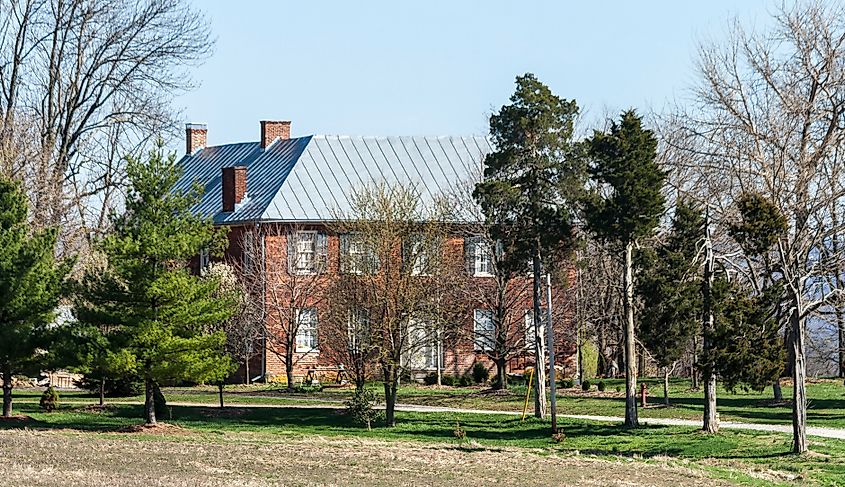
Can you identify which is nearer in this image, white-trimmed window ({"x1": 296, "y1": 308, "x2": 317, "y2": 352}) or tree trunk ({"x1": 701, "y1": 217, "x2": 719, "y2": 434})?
tree trunk ({"x1": 701, "y1": 217, "x2": 719, "y2": 434})

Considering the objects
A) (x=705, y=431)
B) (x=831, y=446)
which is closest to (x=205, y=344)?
(x=705, y=431)

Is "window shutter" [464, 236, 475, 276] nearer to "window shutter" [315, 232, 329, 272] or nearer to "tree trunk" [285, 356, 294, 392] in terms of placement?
"window shutter" [315, 232, 329, 272]

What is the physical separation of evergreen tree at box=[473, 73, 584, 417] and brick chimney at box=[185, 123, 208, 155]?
28315mm

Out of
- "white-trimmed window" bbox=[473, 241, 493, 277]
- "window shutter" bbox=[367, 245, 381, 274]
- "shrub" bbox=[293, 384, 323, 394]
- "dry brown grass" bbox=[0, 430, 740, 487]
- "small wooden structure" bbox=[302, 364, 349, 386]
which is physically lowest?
"dry brown grass" bbox=[0, 430, 740, 487]

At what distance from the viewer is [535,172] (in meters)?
36.3

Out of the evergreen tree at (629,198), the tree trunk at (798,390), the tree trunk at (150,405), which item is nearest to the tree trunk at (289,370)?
the tree trunk at (150,405)

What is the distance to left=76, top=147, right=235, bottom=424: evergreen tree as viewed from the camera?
3316 centimetres

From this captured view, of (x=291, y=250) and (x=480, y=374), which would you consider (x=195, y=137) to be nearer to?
(x=291, y=250)

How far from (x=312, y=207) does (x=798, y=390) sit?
28.7m

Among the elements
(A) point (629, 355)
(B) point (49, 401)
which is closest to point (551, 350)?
(A) point (629, 355)

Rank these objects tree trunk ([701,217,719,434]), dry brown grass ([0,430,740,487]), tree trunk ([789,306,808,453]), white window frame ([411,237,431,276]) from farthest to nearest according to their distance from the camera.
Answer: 1. white window frame ([411,237,431,276])
2. tree trunk ([701,217,719,434])
3. tree trunk ([789,306,808,453])
4. dry brown grass ([0,430,740,487])

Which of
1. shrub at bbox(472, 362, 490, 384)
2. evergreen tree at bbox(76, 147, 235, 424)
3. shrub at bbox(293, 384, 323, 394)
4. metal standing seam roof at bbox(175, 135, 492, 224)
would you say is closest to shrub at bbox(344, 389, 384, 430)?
evergreen tree at bbox(76, 147, 235, 424)

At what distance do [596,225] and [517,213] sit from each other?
11.4ft

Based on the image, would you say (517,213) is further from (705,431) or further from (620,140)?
(705,431)
